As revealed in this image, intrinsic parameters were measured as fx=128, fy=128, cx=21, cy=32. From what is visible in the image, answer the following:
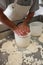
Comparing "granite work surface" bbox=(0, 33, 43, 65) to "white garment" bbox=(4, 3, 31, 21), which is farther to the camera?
"white garment" bbox=(4, 3, 31, 21)

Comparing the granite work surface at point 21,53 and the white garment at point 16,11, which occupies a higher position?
the white garment at point 16,11

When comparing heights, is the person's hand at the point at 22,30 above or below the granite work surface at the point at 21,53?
above

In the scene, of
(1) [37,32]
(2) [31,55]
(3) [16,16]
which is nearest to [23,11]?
(3) [16,16]

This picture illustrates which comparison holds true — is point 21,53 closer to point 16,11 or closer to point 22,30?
point 22,30

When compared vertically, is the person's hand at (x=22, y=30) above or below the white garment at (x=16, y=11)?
below

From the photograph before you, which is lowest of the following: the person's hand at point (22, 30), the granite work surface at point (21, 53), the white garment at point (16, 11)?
the granite work surface at point (21, 53)

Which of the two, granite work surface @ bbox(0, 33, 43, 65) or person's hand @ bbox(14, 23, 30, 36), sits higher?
person's hand @ bbox(14, 23, 30, 36)

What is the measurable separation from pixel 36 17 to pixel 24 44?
32 cm

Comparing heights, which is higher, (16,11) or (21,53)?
(16,11)

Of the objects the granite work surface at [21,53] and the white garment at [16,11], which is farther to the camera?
the white garment at [16,11]

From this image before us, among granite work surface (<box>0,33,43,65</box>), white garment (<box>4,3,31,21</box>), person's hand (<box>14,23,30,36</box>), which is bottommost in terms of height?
granite work surface (<box>0,33,43,65</box>)

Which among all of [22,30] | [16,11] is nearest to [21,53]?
[22,30]

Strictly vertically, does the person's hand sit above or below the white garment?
below

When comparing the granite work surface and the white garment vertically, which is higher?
the white garment
